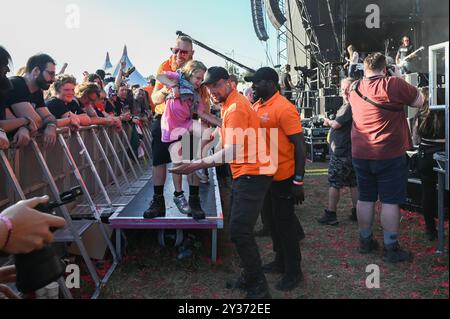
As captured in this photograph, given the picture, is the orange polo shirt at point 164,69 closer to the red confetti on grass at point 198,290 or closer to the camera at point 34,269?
the red confetti on grass at point 198,290

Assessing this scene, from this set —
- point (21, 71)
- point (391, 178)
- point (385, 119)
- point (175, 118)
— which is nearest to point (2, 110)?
point (21, 71)

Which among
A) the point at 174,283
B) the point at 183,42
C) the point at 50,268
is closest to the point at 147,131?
the point at 183,42

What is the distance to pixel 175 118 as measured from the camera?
182 inches

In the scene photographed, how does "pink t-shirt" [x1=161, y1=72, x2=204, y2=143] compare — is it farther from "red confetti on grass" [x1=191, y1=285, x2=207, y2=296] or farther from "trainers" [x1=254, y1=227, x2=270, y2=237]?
"trainers" [x1=254, y1=227, x2=270, y2=237]

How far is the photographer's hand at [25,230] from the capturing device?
1558mm

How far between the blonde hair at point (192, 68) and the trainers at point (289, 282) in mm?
2150

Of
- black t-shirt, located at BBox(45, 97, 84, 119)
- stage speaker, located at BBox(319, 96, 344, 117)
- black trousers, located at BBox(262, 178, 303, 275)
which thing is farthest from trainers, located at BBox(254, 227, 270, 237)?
stage speaker, located at BBox(319, 96, 344, 117)

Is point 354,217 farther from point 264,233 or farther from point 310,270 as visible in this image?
point 310,270

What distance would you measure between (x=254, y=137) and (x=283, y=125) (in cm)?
44

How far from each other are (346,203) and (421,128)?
2514 mm

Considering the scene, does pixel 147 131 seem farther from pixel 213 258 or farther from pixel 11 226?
pixel 11 226

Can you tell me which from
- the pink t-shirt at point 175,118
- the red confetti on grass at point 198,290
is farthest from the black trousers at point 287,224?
the pink t-shirt at point 175,118

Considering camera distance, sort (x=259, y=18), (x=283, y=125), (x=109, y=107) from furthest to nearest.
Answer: (x=259, y=18) → (x=109, y=107) → (x=283, y=125)

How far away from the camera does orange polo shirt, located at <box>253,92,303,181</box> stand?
158 inches
